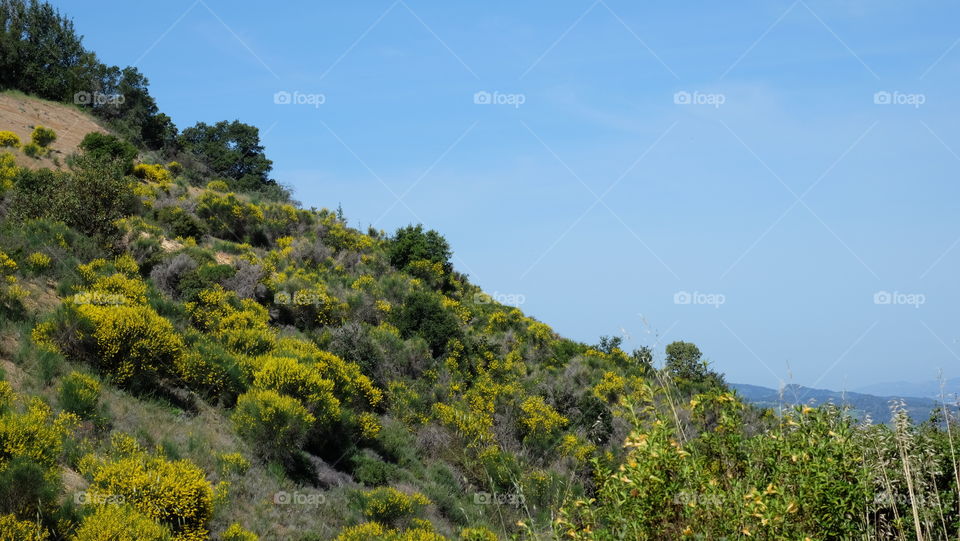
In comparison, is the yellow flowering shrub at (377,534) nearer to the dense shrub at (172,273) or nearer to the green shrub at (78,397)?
the green shrub at (78,397)

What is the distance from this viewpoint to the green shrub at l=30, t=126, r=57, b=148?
2362cm

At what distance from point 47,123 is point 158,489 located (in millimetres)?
27836

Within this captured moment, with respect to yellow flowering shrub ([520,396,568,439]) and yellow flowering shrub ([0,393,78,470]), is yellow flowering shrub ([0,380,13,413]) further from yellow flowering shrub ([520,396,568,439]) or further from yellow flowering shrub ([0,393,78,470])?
yellow flowering shrub ([520,396,568,439])

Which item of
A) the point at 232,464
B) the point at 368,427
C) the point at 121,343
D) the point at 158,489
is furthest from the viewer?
the point at 368,427

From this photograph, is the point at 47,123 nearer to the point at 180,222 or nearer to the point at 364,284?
the point at 180,222

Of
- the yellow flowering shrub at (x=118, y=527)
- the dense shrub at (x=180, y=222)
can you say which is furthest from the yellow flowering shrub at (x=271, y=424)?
the dense shrub at (x=180, y=222)

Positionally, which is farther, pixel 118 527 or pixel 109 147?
pixel 109 147

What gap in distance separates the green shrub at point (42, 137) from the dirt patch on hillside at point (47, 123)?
26cm

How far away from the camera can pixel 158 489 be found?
753 cm

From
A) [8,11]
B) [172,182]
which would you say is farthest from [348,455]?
[8,11]

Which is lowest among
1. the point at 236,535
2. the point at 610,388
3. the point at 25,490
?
the point at 236,535

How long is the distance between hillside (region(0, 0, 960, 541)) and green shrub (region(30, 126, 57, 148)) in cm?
9

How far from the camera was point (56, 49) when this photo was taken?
37.2 m

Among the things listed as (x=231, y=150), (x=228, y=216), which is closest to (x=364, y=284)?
(x=228, y=216)
